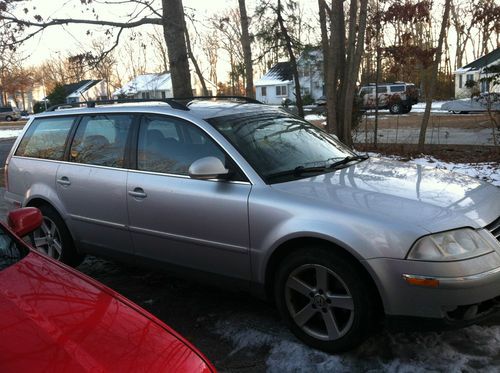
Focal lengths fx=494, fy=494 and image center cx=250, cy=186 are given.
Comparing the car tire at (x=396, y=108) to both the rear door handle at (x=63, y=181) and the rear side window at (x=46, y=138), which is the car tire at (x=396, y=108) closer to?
the rear side window at (x=46, y=138)

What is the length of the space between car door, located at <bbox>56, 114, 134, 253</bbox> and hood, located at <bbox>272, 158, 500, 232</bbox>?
1562 mm

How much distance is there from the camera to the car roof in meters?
4.05

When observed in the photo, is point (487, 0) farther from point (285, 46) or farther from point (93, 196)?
point (93, 196)

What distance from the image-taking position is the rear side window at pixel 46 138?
16.1 ft

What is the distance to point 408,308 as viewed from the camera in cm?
285

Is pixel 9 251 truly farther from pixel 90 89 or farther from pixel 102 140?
pixel 90 89

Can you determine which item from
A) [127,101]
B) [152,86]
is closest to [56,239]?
[127,101]

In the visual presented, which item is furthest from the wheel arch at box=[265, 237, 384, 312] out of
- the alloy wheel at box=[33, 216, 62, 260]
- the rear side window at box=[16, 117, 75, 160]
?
the rear side window at box=[16, 117, 75, 160]

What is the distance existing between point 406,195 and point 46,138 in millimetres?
3693

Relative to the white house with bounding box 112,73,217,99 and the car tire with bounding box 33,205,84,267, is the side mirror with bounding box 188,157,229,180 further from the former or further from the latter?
the white house with bounding box 112,73,217,99

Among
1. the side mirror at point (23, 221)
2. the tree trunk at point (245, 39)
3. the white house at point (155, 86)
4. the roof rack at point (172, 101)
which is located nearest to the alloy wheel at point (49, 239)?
the roof rack at point (172, 101)

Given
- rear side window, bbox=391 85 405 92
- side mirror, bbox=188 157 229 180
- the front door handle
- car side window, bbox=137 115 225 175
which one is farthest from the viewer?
rear side window, bbox=391 85 405 92

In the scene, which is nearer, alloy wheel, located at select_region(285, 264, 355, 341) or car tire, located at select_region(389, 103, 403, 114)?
alloy wheel, located at select_region(285, 264, 355, 341)

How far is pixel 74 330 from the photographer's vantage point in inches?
73.5
